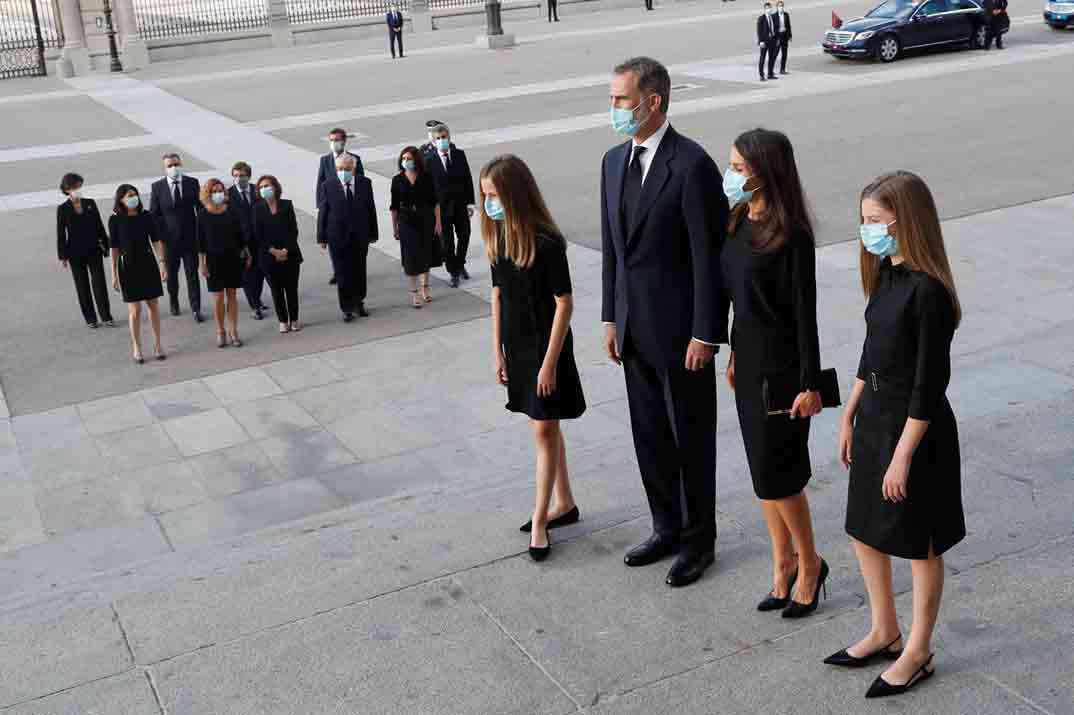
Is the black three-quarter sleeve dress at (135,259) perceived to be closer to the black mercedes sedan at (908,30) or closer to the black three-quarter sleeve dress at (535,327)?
the black three-quarter sleeve dress at (535,327)

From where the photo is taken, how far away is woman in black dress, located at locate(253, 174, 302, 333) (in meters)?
11.2

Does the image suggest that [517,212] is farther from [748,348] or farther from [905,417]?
[905,417]

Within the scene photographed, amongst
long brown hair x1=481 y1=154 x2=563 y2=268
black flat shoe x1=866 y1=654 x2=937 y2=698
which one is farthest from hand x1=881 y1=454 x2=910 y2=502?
long brown hair x1=481 y1=154 x2=563 y2=268

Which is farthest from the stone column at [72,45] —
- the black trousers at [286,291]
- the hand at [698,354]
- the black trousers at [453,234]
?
the hand at [698,354]

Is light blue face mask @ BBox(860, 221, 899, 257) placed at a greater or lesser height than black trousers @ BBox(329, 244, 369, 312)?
greater

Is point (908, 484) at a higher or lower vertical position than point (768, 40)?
higher

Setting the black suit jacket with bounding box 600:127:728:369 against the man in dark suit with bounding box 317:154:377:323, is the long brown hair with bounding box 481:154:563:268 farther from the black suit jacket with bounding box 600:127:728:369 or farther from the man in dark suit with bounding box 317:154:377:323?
the man in dark suit with bounding box 317:154:377:323

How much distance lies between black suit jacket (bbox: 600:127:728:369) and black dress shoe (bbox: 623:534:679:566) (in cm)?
91

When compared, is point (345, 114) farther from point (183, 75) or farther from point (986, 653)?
point (986, 653)

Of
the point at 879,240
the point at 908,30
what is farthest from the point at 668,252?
the point at 908,30

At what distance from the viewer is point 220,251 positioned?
1104 centimetres

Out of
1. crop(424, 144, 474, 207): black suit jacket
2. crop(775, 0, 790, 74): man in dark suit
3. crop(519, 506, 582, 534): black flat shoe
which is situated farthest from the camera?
crop(775, 0, 790, 74): man in dark suit

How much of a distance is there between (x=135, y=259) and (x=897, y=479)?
796 cm

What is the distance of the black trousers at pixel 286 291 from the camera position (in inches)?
444
